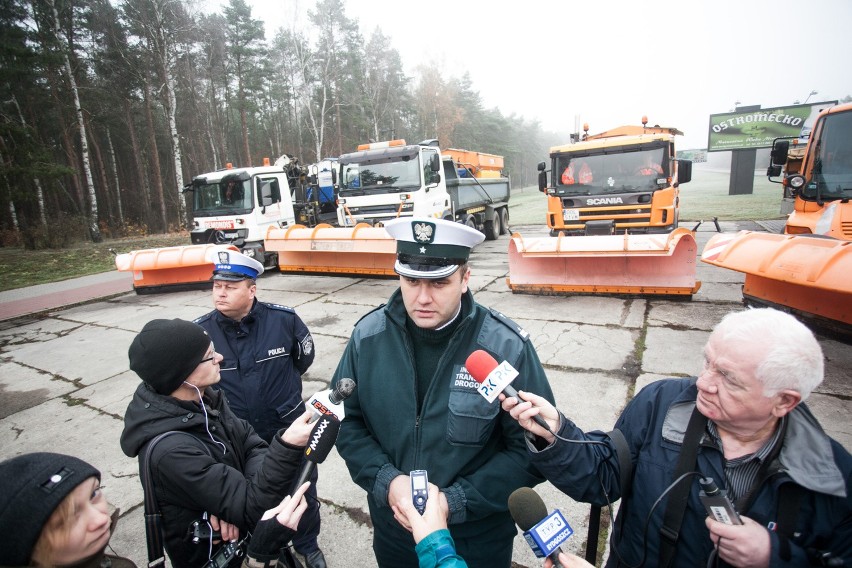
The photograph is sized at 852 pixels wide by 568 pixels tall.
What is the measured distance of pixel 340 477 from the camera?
3.25m

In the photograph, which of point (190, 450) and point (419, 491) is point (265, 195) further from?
point (419, 491)

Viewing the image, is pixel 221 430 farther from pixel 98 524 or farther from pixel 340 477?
pixel 340 477

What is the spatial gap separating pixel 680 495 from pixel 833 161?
21.0 ft

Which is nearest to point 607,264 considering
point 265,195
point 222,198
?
point 265,195

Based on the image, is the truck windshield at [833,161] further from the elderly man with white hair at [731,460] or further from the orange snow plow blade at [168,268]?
the orange snow plow blade at [168,268]

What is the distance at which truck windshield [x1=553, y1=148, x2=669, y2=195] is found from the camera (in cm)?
823

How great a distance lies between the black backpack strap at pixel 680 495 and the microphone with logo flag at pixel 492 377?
486 millimetres

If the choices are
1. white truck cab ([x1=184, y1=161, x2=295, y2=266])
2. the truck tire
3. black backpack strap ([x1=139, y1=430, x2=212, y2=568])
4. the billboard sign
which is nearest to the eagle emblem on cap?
black backpack strap ([x1=139, y1=430, x2=212, y2=568])

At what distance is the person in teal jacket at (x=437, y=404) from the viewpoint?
1.64m

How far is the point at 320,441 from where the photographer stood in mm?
1362

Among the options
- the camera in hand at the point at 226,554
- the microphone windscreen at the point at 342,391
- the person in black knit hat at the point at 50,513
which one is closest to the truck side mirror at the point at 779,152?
the microphone windscreen at the point at 342,391

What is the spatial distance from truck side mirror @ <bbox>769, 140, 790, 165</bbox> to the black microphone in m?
7.04

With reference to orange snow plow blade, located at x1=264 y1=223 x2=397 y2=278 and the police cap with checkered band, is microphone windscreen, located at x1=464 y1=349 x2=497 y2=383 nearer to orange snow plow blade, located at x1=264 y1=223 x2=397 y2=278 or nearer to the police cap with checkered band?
the police cap with checkered band

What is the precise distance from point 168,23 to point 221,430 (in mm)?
24406
